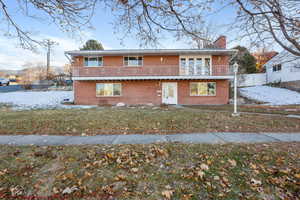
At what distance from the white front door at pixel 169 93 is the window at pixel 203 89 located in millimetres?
1885

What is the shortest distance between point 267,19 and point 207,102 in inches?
423

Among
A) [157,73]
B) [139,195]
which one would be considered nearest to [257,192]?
[139,195]

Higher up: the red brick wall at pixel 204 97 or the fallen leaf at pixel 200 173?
the red brick wall at pixel 204 97

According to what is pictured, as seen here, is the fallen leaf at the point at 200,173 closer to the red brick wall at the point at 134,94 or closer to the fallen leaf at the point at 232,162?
the fallen leaf at the point at 232,162

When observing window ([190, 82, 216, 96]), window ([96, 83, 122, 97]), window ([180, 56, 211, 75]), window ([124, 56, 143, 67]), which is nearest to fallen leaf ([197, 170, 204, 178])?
window ([180, 56, 211, 75])

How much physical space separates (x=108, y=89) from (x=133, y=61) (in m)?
4.18

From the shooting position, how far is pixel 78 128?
6.07m

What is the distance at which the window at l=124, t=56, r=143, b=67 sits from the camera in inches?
614

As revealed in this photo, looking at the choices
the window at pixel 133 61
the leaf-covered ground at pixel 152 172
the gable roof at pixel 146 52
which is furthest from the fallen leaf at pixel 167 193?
the window at pixel 133 61

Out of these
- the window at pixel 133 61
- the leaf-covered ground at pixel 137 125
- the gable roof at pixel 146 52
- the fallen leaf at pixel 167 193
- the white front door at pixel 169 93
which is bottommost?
the fallen leaf at pixel 167 193

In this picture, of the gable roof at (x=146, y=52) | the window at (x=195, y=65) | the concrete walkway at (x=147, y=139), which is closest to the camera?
the concrete walkway at (x=147, y=139)

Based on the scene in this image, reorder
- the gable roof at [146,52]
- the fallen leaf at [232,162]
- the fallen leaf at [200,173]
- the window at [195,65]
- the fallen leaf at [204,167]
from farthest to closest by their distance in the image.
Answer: the window at [195,65]
the gable roof at [146,52]
the fallen leaf at [232,162]
the fallen leaf at [204,167]
the fallen leaf at [200,173]

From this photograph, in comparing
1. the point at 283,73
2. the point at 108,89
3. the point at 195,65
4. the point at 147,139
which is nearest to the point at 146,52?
the point at 195,65

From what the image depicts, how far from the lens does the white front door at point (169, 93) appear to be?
15.7 meters
